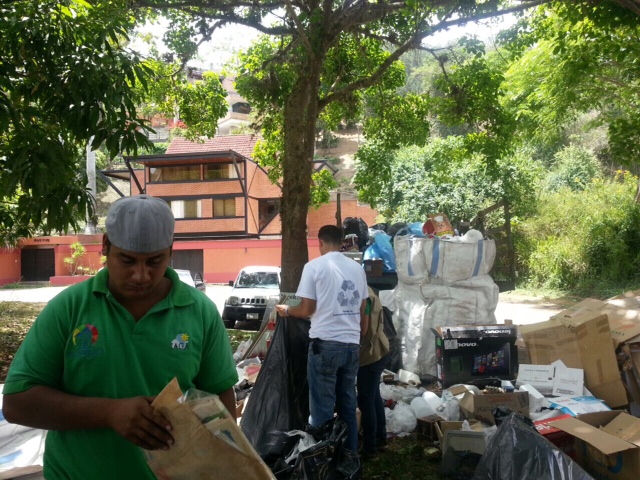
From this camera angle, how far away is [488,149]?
464 inches

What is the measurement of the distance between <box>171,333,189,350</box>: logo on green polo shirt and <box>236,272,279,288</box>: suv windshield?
42.7 feet

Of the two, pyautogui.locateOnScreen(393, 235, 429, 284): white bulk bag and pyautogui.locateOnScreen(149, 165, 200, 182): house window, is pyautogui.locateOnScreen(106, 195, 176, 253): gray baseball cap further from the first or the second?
pyautogui.locateOnScreen(149, 165, 200, 182): house window

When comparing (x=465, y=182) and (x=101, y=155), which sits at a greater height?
(x=101, y=155)

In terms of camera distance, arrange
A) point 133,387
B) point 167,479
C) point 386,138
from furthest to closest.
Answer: point 386,138 < point 133,387 < point 167,479

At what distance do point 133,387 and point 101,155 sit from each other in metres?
50.0

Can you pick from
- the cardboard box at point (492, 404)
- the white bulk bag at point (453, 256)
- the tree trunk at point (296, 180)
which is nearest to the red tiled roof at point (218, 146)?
the tree trunk at point (296, 180)

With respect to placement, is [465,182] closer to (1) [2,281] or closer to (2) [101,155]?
(1) [2,281]

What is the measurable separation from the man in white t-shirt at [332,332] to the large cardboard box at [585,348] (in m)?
2.88

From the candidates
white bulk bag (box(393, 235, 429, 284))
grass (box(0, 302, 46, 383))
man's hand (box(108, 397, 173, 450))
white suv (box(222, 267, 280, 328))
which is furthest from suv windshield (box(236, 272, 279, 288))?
A: man's hand (box(108, 397, 173, 450))

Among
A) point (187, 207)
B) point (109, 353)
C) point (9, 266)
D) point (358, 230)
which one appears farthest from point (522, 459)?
point (9, 266)

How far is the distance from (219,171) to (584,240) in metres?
23.2

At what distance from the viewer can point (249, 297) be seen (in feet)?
46.4

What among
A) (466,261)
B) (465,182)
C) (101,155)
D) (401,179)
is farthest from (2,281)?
(466,261)

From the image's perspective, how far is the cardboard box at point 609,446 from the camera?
4398 millimetres
